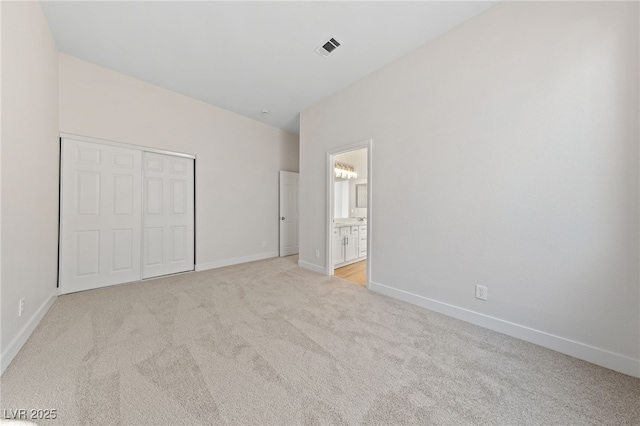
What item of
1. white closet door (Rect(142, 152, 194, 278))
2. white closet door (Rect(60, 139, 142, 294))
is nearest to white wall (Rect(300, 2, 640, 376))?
white closet door (Rect(142, 152, 194, 278))

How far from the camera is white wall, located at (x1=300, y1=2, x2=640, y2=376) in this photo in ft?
4.93

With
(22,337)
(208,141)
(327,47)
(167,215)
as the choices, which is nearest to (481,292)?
(327,47)

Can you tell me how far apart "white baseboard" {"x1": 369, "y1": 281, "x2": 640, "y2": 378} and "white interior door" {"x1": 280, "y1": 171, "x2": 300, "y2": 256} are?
310 cm

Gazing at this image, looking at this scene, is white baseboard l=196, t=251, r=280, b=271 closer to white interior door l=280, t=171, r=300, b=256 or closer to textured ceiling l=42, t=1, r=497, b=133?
white interior door l=280, t=171, r=300, b=256

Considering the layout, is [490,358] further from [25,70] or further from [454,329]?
[25,70]

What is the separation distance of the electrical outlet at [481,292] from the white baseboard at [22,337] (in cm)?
352

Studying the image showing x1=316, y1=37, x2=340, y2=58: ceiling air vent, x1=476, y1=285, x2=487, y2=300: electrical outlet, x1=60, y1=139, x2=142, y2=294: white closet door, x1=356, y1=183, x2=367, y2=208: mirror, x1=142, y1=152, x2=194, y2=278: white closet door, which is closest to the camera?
x1=476, y1=285, x2=487, y2=300: electrical outlet

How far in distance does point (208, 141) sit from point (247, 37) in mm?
2074

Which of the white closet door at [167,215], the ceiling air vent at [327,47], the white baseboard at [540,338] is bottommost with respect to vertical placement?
the white baseboard at [540,338]

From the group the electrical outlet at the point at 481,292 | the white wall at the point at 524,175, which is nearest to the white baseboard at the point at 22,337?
the white wall at the point at 524,175

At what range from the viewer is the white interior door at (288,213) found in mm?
5082

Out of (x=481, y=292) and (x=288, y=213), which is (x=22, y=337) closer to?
A: (x=481, y=292)

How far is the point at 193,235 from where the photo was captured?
3.85 metres

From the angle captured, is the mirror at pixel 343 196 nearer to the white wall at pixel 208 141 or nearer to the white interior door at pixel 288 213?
the white interior door at pixel 288 213
